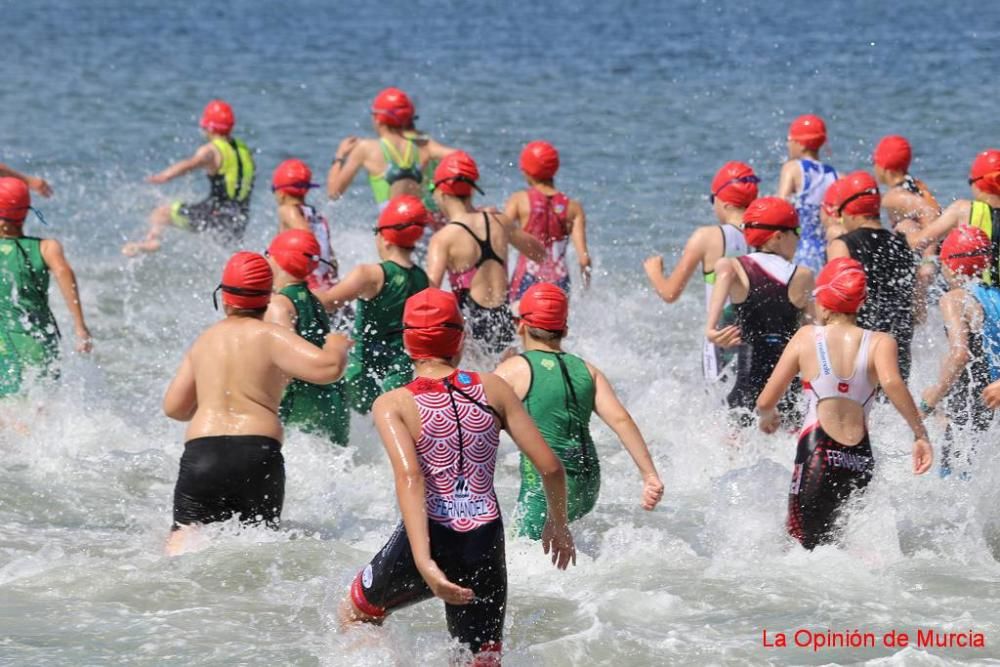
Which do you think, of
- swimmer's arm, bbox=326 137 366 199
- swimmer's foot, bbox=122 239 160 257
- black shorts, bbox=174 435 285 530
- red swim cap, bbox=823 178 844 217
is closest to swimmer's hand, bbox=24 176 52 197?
swimmer's foot, bbox=122 239 160 257

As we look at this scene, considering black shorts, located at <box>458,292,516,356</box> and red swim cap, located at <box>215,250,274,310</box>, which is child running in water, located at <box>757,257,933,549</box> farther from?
black shorts, located at <box>458,292,516,356</box>

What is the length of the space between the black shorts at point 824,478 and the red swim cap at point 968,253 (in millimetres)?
1430

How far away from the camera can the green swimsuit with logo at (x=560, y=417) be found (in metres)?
6.52

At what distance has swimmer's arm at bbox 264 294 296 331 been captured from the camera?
7906 mm

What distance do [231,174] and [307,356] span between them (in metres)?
7.31

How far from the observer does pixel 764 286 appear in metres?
8.35

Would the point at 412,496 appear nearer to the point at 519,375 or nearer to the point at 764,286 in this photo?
the point at 519,375

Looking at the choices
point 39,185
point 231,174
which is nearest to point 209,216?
point 231,174

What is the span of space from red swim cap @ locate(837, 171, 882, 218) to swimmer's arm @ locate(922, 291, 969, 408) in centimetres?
134

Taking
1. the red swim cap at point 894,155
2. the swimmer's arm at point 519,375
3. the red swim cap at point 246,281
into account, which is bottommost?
the swimmer's arm at point 519,375

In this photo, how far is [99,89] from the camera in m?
25.8

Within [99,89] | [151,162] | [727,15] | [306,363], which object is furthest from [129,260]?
[727,15]

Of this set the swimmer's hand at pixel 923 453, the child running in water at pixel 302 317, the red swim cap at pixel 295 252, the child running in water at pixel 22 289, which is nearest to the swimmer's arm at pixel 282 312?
the child running in water at pixel 302 317

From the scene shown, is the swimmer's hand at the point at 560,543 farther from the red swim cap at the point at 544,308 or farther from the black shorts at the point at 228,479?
the black shorts at the point at 228,479
